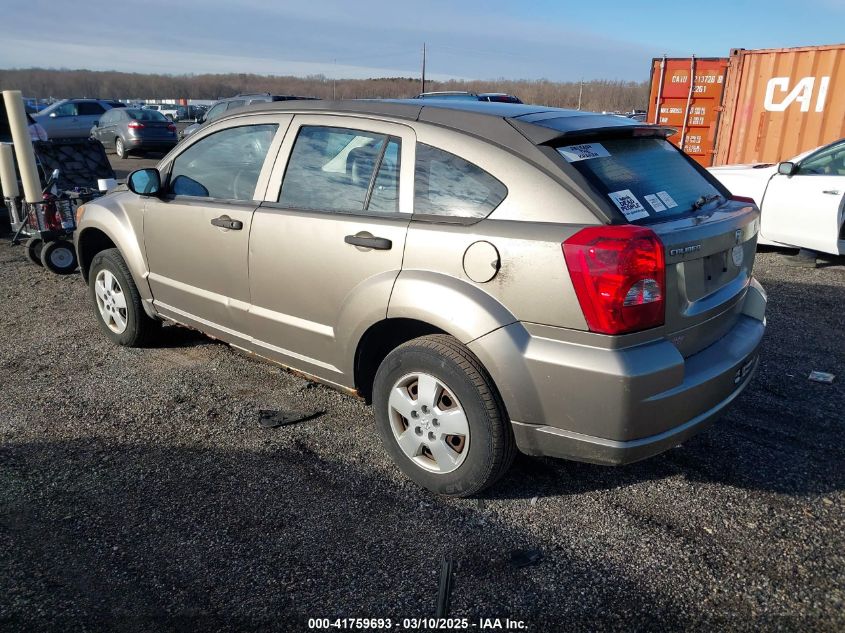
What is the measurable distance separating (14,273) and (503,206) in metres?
6.90

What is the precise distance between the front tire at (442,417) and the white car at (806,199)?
6.16m

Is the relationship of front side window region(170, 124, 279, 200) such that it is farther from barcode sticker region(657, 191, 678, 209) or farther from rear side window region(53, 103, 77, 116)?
rear side window region(53, 103, 77, 116)

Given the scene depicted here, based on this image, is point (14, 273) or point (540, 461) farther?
point (14, 273)

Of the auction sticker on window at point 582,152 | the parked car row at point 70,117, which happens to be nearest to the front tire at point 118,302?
the auction sticker on window at point 582,152

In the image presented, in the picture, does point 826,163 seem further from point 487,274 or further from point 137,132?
point 137,132

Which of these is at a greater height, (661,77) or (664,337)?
(661,77)

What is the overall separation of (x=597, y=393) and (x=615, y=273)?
0.47 meters

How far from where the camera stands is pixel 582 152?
291cm

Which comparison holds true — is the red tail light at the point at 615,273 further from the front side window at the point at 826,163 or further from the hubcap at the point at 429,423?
the front side window at the point at 826,163

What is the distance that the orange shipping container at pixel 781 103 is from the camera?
10.1 m

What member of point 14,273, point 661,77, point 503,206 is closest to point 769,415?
point 503,206

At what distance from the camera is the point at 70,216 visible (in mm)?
7457

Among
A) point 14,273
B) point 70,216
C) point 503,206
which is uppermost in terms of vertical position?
point 503,206

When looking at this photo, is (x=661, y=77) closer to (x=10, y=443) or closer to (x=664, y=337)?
(x=664, y=337)
